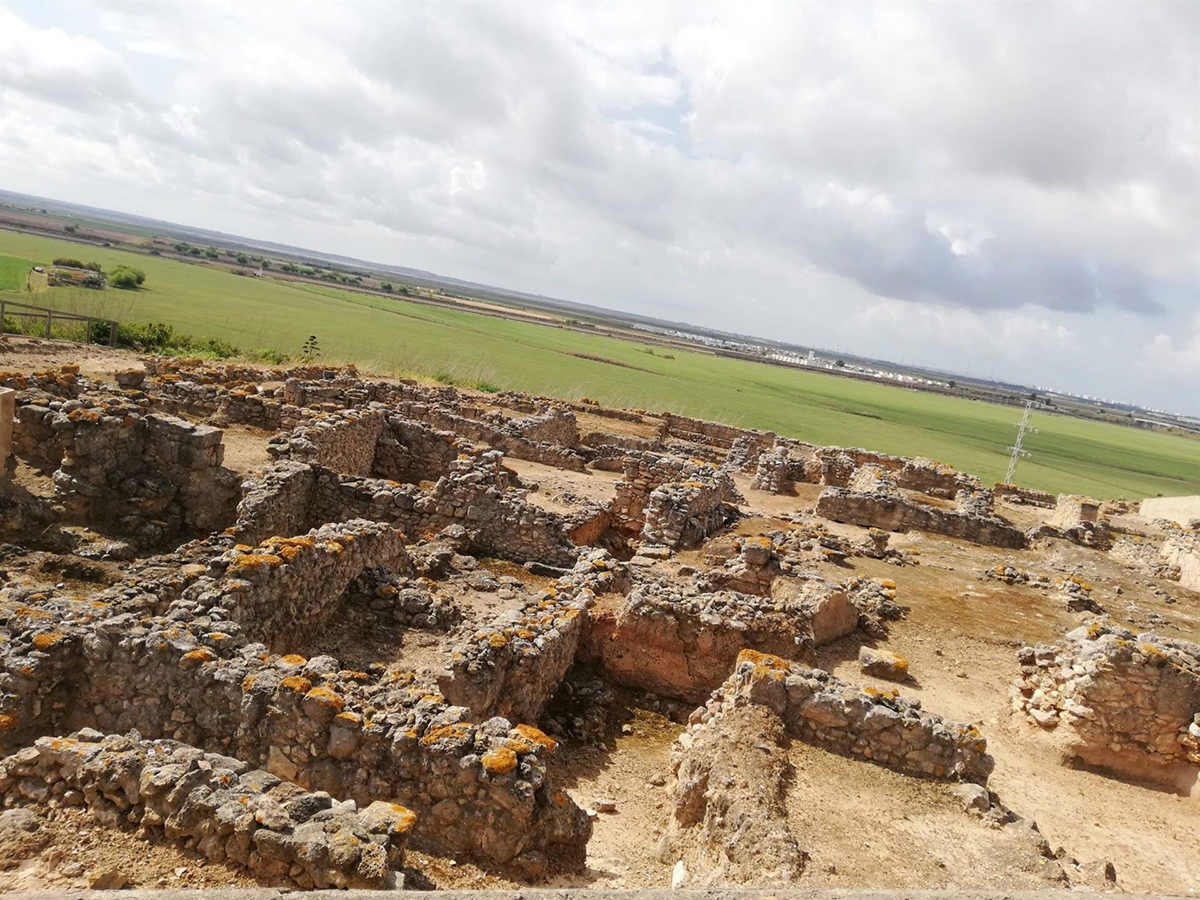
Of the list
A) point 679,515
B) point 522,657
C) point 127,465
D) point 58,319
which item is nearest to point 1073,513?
point 679,515

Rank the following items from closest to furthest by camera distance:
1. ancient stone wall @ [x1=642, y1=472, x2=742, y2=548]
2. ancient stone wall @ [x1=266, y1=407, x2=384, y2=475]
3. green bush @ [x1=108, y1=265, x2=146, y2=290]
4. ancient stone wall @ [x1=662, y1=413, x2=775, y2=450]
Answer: ancient stone wall @ [x1=266, y1=407, x2=384, y2=475] < ancient stone wall @ [x1=642, y1=472, x2=742, y2=548] < ancient stone wall @ [x1=662, y1=413, x2=775, y2=450] < green bush @ [x1=108, y1=265, x2=146, y2=290]

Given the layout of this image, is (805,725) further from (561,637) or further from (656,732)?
(561,637)

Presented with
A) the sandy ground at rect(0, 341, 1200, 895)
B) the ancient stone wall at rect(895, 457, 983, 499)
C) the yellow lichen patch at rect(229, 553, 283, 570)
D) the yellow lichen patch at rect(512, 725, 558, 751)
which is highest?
the ancient stone wall at rect(895, 457, 983, 499)

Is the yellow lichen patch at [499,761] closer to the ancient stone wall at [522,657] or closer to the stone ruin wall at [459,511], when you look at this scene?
the ancient stone wall at [522,657]

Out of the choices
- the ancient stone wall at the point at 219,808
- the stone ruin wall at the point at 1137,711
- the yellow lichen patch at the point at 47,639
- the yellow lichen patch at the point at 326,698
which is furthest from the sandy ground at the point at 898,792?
the yellow lichen patch at the point at 47,639

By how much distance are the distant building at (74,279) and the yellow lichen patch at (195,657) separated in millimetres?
55579

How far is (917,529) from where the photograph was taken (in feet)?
77.1

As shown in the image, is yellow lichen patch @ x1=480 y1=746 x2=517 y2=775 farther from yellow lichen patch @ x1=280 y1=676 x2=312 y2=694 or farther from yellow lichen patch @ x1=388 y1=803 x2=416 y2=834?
yellow lichen patch @ x1=280 y1=676 x2=312 y2=694

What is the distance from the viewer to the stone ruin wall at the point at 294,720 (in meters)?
6.41

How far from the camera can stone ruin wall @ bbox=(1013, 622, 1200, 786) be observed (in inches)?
412

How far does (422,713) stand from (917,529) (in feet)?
67.3

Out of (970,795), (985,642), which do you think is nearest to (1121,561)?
(985,642)

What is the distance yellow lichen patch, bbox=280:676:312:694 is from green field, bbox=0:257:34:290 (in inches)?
2116

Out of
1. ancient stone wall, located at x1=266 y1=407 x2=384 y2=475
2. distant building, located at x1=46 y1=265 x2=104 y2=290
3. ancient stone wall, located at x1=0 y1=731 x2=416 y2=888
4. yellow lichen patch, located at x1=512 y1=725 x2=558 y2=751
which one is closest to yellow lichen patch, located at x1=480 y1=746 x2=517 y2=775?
yellow lichen patch, located at x1=512 y1=725 x2=558 y2=751
